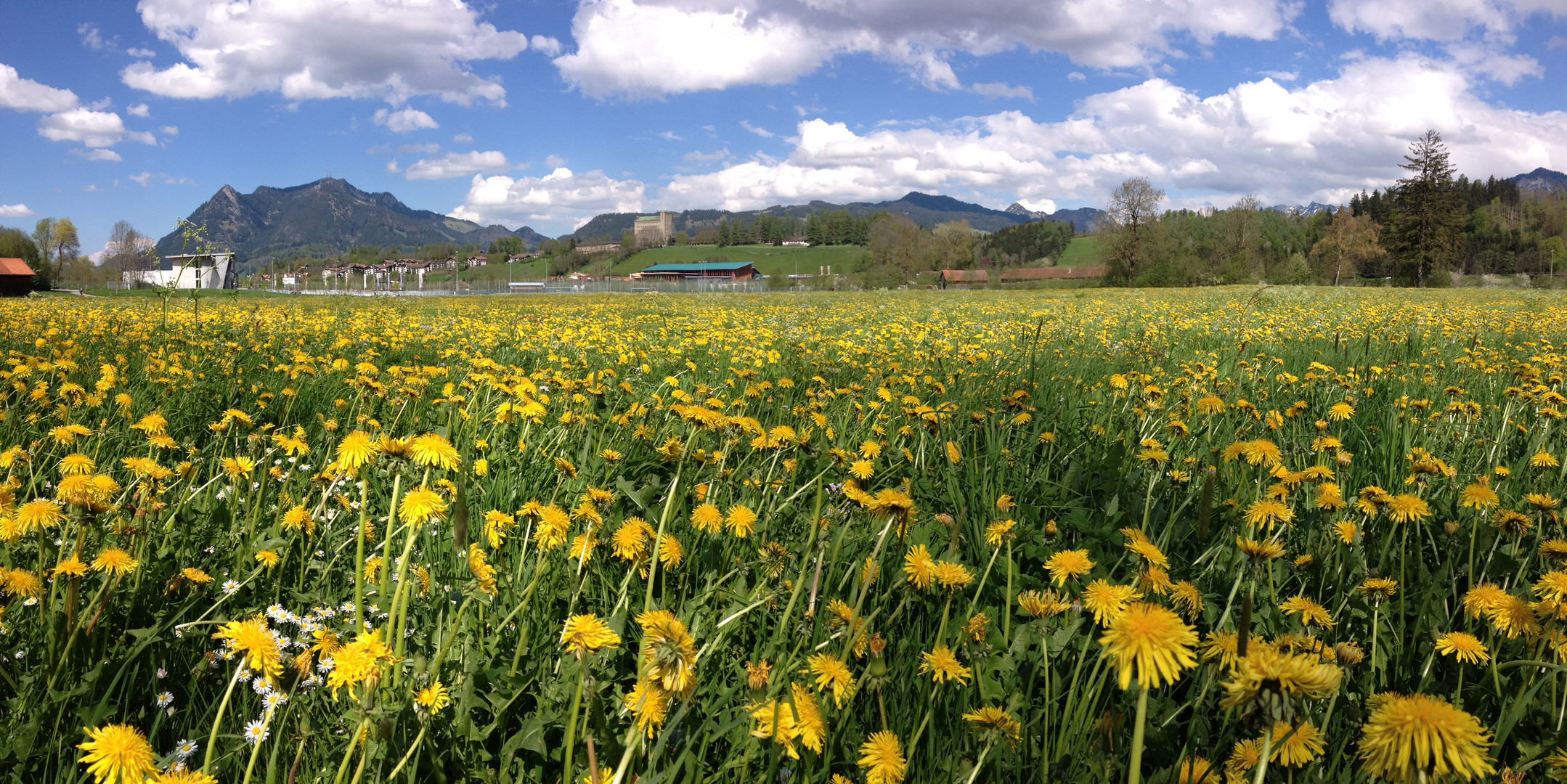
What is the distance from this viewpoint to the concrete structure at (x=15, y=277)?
175 ft

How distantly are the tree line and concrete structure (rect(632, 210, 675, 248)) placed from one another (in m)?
117

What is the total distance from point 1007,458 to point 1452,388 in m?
2.84

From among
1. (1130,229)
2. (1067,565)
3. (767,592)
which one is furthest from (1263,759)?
(1130,229)

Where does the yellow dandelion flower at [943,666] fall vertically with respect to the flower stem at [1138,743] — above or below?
below

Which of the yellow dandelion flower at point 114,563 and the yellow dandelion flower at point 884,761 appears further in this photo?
the yellow dandelion flower at point 114,563

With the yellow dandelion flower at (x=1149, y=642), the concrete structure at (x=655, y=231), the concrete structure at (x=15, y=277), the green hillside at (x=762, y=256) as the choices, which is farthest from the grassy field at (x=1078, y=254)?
the yellow dandelion flower at (x=1149, y=642)

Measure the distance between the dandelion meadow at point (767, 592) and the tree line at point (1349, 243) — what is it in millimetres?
54054

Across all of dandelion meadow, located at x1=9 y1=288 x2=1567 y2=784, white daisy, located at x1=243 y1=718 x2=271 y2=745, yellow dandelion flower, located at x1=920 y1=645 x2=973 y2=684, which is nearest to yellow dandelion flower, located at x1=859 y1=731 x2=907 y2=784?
dandelion meadow, located at x1=9 y1=288 x2=1567 y2=784

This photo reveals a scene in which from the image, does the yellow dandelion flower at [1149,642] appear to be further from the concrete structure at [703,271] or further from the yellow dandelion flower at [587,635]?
the concrete structure at [703,271]

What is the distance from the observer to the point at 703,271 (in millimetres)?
135375

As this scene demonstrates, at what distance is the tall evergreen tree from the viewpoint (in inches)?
2264

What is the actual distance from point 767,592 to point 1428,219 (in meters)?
76.3

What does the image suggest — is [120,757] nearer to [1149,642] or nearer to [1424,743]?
[1149,642]

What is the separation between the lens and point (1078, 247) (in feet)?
452
